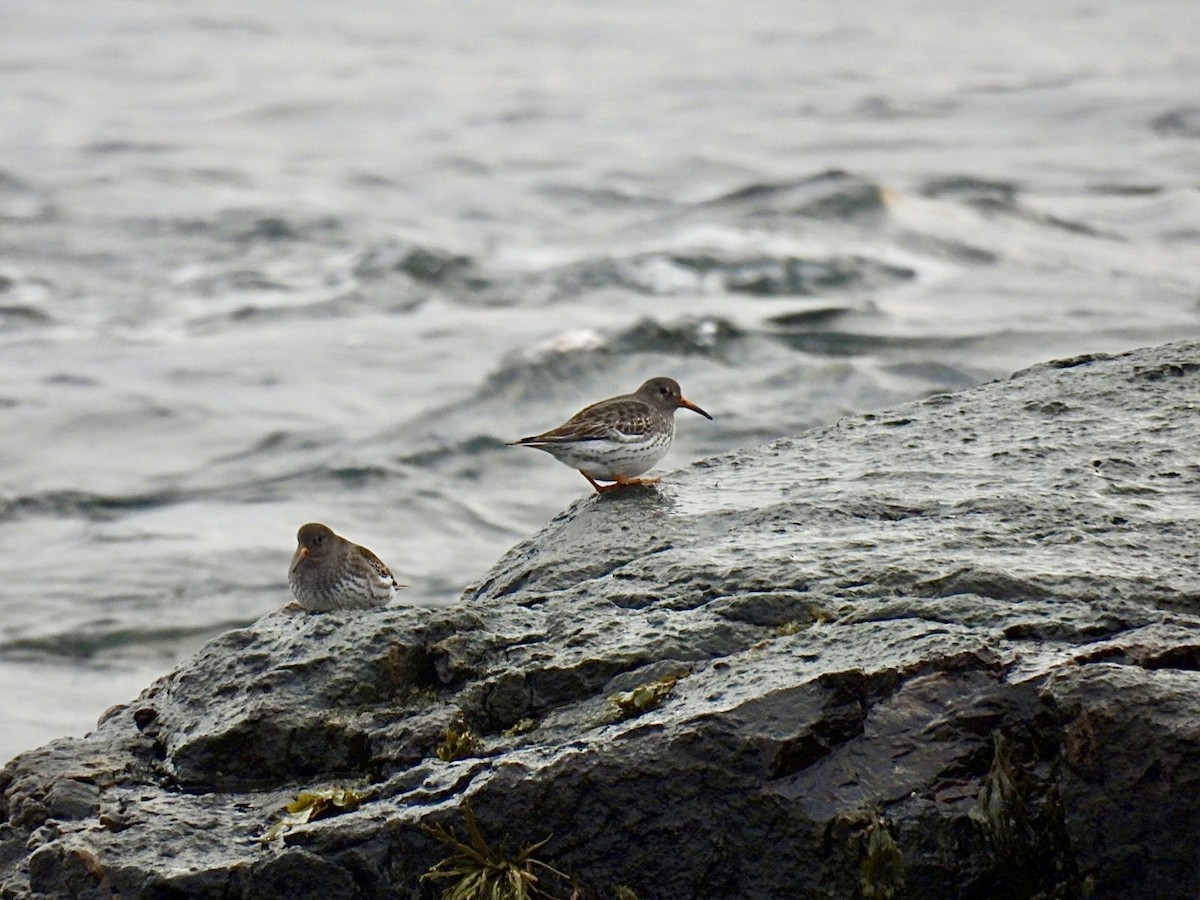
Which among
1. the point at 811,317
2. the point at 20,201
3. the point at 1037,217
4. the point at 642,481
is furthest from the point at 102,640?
the point at 1037,217

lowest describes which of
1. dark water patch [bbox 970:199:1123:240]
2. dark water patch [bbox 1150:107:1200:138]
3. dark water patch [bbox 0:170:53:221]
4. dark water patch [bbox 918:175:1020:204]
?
dark water patch [bbox 970:199:1123:240]

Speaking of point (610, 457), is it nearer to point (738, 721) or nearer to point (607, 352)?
point (738, 721)

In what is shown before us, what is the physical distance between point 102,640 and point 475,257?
10.2m

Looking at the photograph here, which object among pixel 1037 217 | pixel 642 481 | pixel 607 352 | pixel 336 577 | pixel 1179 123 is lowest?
pixel 607 352

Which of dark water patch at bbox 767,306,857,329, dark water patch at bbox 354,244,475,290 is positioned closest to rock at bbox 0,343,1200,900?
dark water patch at bbox 767,306,857,329

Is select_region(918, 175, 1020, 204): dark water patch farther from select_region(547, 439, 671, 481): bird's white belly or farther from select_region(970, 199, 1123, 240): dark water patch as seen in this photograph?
select_region(547, 439, 671, 481): bird's white belly

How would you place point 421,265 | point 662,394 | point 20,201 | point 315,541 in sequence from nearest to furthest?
point 315,541, point 662,394, point 421,265, point 20,201

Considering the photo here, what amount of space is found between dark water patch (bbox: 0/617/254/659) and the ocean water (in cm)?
5

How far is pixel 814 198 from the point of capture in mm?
23406

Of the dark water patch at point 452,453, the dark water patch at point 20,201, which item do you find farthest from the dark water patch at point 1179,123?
the dark water patch at point 20,201

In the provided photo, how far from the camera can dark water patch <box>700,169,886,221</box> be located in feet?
75.4

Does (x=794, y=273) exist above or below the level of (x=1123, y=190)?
below

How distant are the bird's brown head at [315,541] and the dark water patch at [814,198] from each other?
1541cm

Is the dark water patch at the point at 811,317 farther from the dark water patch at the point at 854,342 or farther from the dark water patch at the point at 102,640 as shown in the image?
the dark water patch at the point at 102,640
